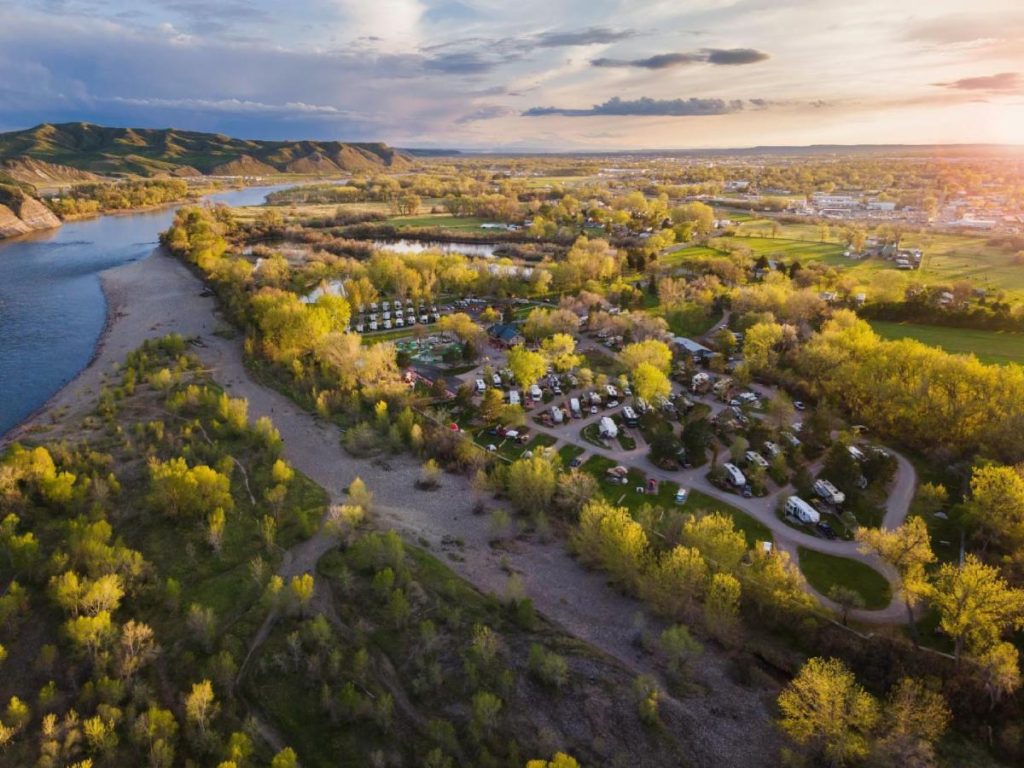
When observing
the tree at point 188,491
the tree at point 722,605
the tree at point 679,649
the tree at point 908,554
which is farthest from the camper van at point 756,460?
the tree at point 188,491

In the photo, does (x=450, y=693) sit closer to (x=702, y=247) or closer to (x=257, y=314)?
(x=257, y=314)

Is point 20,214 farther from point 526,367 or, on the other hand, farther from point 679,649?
point 679,649

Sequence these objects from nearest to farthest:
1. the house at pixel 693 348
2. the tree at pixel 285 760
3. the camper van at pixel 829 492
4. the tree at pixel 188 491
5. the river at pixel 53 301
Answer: the tree at pixel 285 760 < the tree at pixel 188 491 < the camper van at pixel 829 492 < the house at pixel 693 348 < the river at pixel 53 301

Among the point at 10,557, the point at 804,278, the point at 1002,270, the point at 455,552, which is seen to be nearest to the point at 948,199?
the point at 1002,270

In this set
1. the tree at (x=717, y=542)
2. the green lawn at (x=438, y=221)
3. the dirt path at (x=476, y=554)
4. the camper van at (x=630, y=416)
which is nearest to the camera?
the dirt path at (x=476, y=554)

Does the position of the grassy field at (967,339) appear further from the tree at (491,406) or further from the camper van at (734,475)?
the tree at (491,406)

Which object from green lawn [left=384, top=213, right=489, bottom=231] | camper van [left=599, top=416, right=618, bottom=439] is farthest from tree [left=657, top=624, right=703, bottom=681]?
green lawn [left=384, top=213, right=489, bottom=231]

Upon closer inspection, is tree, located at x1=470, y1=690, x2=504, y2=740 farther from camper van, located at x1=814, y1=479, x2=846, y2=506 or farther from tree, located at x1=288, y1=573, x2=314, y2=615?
camper van, located at x1=814, y1=479, x2=846, y2=506
